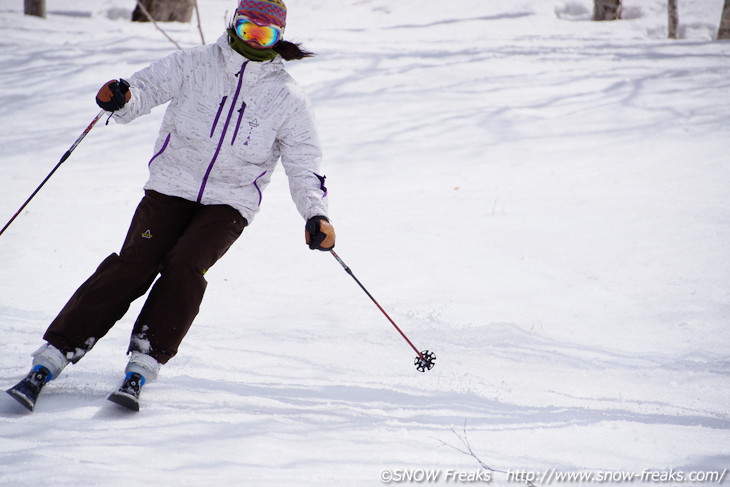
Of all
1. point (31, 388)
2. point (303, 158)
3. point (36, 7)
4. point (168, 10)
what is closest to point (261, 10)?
point (303, 158)

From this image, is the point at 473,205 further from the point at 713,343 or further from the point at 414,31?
the point at 414,31

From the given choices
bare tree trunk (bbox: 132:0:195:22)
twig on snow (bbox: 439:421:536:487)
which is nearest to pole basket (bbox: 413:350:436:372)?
twig on snow (bbox: 439:421:536:487)

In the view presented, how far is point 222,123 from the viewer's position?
2973 mm

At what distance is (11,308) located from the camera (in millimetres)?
4004

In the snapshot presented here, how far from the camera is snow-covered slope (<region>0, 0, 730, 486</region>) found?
8.16 ft

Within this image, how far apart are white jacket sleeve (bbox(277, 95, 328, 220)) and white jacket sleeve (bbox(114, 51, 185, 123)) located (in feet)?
1.73

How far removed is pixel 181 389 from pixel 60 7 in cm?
2047

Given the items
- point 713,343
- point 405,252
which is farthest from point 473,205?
point 713,343

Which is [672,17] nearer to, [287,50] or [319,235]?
[287,50]

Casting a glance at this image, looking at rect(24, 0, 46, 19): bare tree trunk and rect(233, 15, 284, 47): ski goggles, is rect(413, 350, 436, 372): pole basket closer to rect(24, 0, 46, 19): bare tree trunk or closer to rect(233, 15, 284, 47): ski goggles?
rect(233, 15, 284, 47): ski goggles

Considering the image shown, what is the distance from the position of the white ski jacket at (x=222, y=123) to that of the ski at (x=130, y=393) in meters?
0.84

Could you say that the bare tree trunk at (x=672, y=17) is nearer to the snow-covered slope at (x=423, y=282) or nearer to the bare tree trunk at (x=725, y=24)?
the bare tree trunk at (x=725, y=24)

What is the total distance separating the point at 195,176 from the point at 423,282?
2.09 m

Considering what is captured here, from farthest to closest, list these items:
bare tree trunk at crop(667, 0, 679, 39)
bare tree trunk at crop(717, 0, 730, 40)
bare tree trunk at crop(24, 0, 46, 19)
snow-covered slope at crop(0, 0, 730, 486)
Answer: bare tree trunk at crop(667, 0, 679, 39)
bare tree trunk at crop(24, 0, 46, 19)
bare tree trunk at crop(717, 0, 730, 40)
snow-covered slope at crop(0, 0, 730, 486)
